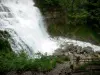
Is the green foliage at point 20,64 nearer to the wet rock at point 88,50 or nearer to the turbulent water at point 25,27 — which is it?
the turbulent water at point 25,27

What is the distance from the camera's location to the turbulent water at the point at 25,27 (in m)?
20.5

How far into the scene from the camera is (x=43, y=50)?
21703 mm

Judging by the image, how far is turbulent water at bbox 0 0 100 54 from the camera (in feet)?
67.1

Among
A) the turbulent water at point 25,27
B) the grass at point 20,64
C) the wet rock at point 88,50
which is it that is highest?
the turbulent water at point 25,27

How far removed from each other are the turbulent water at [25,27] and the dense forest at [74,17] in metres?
1.04

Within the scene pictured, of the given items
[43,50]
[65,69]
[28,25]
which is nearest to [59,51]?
[43,50]

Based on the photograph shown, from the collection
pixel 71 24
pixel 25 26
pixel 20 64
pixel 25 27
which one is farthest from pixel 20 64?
pixel 71 24

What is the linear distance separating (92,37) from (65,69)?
1030 centimetres

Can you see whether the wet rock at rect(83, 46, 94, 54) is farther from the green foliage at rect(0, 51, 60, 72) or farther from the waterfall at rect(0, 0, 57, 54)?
the green foliage at rect(0, 51, 60, 72)

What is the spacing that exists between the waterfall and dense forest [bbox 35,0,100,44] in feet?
3.50

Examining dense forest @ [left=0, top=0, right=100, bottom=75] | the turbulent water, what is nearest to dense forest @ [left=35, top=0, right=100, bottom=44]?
dense forest @ [left=0, top=0, right=100, bottom=75]

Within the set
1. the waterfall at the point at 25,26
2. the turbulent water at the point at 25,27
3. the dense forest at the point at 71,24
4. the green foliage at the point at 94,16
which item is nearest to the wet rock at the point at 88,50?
the dense forest at the point at 71,24

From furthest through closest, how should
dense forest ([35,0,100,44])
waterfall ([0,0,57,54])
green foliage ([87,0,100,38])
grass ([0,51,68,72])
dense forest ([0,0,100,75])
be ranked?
green foliage ([87,0,100,38]), dense forest ([35,0,100,44]), waterfall ([0,0,57,54]), dense forest ([0,0,100,75]), grass ([0,51,68,72])

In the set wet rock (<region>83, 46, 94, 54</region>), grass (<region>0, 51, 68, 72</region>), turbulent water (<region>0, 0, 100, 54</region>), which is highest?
turbulent water (<region>0, 0, 100, 54</region>)
